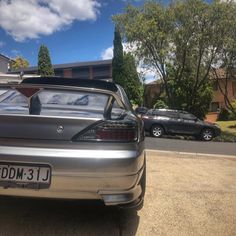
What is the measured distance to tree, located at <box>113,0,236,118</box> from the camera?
80.5ft

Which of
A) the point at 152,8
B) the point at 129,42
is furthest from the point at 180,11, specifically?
the point at 129,42

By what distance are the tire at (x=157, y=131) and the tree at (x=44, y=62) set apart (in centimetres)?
3376

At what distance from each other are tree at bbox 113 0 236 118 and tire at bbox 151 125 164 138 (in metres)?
6.89

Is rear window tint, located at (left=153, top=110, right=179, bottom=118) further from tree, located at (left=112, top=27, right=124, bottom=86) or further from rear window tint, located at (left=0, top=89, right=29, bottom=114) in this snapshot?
tree, located at (left=112, top=27, right=124, bottom=86)

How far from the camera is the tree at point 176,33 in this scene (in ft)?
80.5

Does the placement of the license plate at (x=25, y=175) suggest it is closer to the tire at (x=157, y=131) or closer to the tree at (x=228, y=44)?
the tire at (x=157, y=131)

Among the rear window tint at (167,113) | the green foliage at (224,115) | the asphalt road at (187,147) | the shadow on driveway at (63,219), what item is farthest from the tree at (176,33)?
the shadow on driveway at (63,219)

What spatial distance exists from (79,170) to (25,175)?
1.54 ft

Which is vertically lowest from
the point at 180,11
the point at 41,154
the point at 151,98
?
the point at 151,98

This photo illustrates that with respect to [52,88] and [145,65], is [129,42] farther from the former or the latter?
[52,88]

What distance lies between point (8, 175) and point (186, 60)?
974 inches

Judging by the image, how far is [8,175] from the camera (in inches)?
134

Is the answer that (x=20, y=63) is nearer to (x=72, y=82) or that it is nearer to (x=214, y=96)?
(x=214, y=96)

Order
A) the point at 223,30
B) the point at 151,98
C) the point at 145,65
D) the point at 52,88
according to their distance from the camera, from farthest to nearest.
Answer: the point at 151,98
the point at 145,65
the point at 223,30
the point at 52,88
